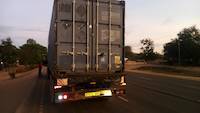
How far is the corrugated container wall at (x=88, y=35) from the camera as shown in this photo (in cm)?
981

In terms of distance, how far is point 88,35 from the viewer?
33.6 ft

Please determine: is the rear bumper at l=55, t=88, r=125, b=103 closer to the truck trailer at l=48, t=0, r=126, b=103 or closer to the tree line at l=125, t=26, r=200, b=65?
the truck trailer at l=48, t=0, r=126, b=103

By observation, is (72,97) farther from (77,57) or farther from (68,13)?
(68,13)

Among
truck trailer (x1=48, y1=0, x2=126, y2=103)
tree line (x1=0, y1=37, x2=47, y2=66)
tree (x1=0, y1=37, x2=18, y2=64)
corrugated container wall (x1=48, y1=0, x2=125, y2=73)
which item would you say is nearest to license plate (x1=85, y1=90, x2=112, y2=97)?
truck trailer (x1=48, y1=0, x2=126, y2=103)

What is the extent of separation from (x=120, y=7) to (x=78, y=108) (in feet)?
13.4

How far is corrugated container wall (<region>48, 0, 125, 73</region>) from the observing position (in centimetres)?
981

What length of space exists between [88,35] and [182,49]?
271ft

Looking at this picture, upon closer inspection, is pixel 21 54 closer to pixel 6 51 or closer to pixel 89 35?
pixel 6 51

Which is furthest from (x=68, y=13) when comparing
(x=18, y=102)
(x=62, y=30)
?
(x=18, y=102)

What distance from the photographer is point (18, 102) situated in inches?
483

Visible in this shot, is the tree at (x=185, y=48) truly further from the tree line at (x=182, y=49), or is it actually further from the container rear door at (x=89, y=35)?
the container rear door at (x=89, y=35)

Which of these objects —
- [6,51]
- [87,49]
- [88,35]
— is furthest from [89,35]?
[6,51]

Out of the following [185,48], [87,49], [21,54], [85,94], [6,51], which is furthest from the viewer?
[185,48]

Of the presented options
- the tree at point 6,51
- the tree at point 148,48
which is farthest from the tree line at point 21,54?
the tree at point 148,48
